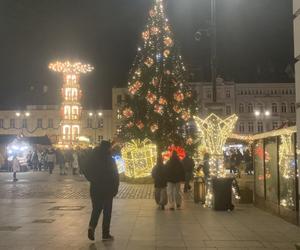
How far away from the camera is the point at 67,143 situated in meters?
59.9

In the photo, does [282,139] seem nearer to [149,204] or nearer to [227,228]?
[227,228]

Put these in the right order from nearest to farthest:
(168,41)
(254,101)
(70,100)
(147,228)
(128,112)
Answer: (147,228) < (128,112) < (168,41) < (70,100) < (254,101)

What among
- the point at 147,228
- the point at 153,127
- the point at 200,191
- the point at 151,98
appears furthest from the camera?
the point at 151,98

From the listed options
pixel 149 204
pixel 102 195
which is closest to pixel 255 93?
pixel 149 204

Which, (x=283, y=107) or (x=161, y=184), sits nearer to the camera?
(x=161, y=184)

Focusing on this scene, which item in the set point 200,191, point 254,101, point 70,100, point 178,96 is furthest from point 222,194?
point 254,101

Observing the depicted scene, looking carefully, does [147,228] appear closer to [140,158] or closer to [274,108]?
[140,158]

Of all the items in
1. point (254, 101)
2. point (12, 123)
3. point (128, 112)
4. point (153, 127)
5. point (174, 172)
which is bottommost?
point (174, 172)

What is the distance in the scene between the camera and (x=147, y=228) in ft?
38.7

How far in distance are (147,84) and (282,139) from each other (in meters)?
17.9

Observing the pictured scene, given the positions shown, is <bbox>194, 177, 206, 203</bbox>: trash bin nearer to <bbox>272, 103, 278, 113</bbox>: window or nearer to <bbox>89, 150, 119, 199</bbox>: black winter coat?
<bbox>89, 150, 119, 199</bbox>: black winter coat

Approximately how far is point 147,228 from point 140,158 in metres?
17.3

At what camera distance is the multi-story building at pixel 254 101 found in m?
90.8

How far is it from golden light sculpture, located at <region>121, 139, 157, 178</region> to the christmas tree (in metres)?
0.79
